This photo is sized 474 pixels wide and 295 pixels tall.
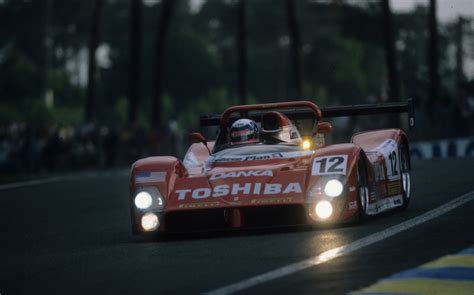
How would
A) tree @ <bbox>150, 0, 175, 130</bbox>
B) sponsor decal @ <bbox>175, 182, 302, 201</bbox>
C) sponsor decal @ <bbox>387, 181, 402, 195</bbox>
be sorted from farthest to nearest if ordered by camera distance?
tree @ <bbox>150, 0, 175, 130</bbox> < sponsor decal @ <bbox>387, 181, 402, 195</bbox> < sponsor decal @ <bbox>175, 182, 302, 201</bbox>

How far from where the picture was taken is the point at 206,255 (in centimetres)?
1077

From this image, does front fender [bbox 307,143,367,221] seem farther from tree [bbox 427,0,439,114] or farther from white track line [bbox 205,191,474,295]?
tree [bbox 427,0,439,114]

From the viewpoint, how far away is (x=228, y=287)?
8.67 metres

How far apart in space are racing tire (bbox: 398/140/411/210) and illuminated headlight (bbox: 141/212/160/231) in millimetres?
3163

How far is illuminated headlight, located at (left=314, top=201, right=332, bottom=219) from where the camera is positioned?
A: 39.1 feet

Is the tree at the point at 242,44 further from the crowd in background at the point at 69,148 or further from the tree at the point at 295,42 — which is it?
the crowd in background at the point at 69,148

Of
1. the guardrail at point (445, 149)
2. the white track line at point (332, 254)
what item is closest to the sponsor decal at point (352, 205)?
the white track line at point (332, 254)

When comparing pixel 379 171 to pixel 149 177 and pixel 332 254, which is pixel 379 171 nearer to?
pixel 149 177

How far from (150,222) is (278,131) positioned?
2.09 metres

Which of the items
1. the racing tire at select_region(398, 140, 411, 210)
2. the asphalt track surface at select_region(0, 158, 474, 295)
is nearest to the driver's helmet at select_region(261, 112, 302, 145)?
the asphalt track surface at select_region(0, 158, 474, 295)

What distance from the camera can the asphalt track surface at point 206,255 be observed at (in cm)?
899

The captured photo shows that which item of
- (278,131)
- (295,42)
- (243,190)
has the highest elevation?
(295,42)

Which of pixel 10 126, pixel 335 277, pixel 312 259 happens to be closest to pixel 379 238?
pixel 312 259

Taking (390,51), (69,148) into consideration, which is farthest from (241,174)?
(390,51)
